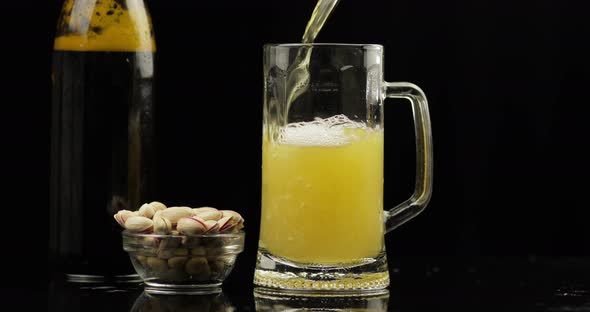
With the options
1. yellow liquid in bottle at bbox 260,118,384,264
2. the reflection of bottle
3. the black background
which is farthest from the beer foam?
the black background

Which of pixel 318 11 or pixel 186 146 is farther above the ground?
pixel 318 11

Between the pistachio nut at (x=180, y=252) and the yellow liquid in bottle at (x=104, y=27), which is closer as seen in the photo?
the pistachio nut at (x=180, y=252)

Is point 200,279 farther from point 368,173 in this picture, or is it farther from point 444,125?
point 444,125

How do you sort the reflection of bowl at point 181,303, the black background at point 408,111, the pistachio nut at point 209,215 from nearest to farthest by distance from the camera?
the reflection of bowl at point 181,303 < the pistachio nut at point 209,215 < the black background at point 408,111

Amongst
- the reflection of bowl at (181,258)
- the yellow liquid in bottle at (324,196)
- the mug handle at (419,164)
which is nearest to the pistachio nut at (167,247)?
the reflection of bowl at (181,258)

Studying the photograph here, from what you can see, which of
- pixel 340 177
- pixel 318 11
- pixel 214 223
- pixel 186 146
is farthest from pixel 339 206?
pixel 186 146

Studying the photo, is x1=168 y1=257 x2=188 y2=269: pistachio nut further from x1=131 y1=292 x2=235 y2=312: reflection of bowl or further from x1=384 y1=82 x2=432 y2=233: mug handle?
x1=384 y1=82 x2=432 y2=233: mug handle

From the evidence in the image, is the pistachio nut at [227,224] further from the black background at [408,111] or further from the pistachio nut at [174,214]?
the black background at [408,111]
